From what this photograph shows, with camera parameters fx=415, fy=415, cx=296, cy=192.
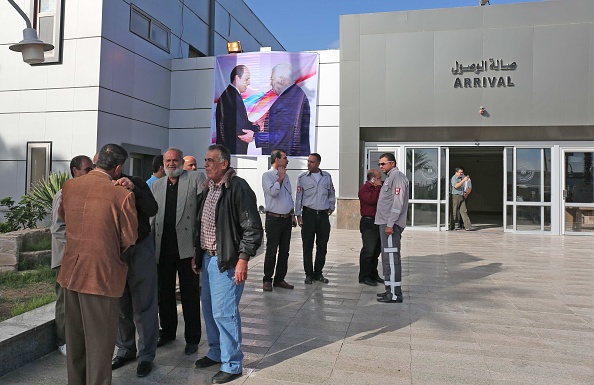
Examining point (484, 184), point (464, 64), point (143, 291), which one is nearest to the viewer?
point (143, 291)

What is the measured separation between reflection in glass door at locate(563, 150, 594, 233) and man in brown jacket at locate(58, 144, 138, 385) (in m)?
13.0

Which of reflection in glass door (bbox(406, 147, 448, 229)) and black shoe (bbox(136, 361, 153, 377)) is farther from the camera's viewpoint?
reflection in glass door (bbox(406, 147, 448, 229))

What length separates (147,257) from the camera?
3.34 metres

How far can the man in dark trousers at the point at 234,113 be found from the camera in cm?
1358

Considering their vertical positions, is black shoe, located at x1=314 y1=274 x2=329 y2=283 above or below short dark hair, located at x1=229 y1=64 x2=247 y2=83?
below

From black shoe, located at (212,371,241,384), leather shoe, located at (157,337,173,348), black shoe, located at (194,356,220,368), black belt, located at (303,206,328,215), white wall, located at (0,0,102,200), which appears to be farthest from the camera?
white wall, located at (0,0,102,200)

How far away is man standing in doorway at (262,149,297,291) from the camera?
18.7 ft

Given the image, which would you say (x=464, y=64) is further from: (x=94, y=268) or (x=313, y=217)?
(x=94, y=268)

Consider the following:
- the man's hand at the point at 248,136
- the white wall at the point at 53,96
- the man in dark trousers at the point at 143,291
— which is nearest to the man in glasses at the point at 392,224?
the man in dark trousers at the point at 143,291

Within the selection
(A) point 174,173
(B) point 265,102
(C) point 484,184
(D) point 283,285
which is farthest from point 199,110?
(C) point 484,184

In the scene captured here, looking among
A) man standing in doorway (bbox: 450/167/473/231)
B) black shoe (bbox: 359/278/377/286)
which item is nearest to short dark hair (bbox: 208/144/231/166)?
black shoe (bbox: 359/278/377/286)

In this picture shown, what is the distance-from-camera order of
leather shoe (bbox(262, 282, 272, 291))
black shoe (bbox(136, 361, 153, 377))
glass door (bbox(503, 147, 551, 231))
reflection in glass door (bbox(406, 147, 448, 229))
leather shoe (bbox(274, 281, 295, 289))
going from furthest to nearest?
reflection in glass door (bbox(406, 147, 448, 229))
glass door (bbox(503, 147, 551, 231))
leather shoe (bbox(274, 281, 295, 289))
leather shoe (bbox(262, 282, 272, 291))
black shoe (bbox(136, 361, 153, 377))

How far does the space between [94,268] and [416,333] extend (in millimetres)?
3043

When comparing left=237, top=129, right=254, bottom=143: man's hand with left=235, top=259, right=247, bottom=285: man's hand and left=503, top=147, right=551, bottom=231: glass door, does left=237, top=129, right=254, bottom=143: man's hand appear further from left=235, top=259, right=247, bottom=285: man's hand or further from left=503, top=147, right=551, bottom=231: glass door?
left=235, top=259, right=247, bottom=285: man's hand
